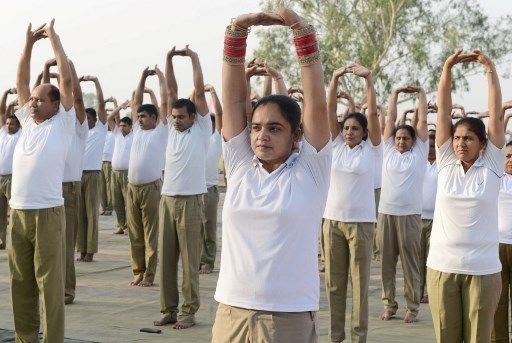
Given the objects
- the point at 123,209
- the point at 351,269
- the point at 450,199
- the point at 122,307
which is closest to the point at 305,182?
the point at 450,199

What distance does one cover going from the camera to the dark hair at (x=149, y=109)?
1001cm

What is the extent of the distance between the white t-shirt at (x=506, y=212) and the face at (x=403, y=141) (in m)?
1.72

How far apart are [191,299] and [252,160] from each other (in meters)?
4.22

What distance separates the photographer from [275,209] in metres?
3.56

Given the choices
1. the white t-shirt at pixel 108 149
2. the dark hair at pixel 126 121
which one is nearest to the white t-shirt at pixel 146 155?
the dark hair at pixel 126 121

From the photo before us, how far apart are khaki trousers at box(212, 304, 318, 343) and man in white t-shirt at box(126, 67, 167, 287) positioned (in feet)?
20.1

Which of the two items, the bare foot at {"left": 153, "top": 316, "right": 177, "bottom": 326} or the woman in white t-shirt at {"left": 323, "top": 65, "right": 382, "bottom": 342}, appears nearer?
the woman in white t-shirt at {"left": 323, "top": 65, "right": 382, "bottom": 342}

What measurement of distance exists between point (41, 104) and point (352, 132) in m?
2.55

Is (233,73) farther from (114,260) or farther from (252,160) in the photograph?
(114,260)

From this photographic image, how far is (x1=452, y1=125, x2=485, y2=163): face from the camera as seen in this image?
542 cm

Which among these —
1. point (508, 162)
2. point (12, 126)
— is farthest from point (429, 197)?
point (12, 126)

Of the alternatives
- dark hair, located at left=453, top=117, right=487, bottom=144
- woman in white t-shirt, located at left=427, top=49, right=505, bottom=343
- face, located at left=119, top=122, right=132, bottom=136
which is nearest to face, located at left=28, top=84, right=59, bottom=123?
woman in white t-shirt, located at left=427, top=49, right=505, bottom=343

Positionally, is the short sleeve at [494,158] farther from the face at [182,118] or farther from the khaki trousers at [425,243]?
the khaki trousers at [425,243]

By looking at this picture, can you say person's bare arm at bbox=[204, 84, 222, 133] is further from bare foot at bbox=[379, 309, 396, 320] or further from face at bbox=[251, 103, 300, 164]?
face at bbox=[251, 103, 300, 164]
